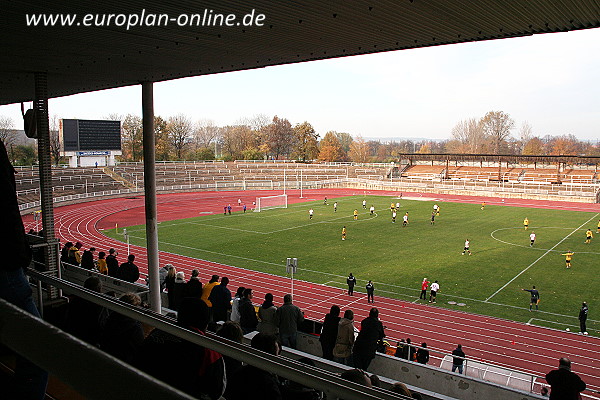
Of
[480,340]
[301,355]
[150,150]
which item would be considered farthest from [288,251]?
[301,355]

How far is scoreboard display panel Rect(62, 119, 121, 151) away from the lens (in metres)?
59.4

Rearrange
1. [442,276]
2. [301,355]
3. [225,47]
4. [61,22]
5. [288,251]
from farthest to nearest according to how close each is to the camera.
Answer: [288,251], [442,276], [225,47], [61,22], [301,355]

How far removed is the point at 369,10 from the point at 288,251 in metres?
22.4

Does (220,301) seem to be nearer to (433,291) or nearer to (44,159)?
(44,159)

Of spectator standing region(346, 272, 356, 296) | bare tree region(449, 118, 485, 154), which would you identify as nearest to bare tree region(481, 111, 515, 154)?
bare tree region(449, 118, 485, 154)

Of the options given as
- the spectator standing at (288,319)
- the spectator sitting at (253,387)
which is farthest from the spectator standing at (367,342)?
the spectator sitting at (253,387)

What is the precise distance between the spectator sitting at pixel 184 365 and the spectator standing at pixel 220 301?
6.35m

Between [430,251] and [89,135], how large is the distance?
49824 mm

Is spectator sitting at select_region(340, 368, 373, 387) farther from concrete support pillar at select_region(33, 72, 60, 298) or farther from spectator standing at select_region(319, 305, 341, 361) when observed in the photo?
concrete support pillar at select_region(33, 72, 60, 298)

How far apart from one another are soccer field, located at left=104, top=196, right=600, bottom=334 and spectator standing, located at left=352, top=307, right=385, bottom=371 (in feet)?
37.1

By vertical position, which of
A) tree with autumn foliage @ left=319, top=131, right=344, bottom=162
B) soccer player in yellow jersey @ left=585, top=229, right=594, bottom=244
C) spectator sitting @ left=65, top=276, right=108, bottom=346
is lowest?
soccer player in yellow jersey @ left=585, top=229, right=594, bottom=244

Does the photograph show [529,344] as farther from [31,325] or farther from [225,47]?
[31,325]

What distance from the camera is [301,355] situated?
18.6 feet

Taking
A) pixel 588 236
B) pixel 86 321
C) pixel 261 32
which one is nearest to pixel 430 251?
pixel 588 236
